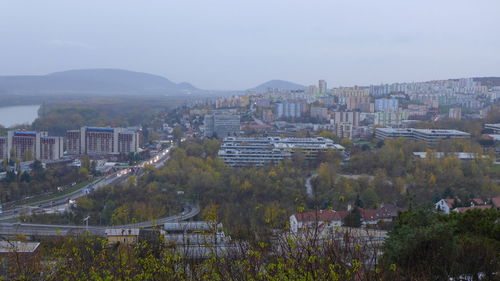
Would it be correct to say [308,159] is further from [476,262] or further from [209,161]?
[476,262]

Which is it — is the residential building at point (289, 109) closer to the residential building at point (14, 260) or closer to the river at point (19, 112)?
the river at point (19, 112)

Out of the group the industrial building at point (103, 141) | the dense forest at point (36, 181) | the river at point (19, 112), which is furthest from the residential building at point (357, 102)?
the dense forest at point (36, 181)

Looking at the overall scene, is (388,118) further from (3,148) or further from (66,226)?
(66,226)

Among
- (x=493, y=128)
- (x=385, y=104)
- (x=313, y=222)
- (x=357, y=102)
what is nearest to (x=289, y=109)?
(x=357, y=102)

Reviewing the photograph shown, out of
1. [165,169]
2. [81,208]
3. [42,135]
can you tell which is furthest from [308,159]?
[42,135]

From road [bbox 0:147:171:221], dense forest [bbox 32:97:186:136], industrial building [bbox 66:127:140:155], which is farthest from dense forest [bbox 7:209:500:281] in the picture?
dense forest [bbox 32:97:186:136]

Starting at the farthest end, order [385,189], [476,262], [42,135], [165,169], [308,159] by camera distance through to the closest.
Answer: [42,135] → [308,159] → [165,169] → [385,189] → [476,262]
